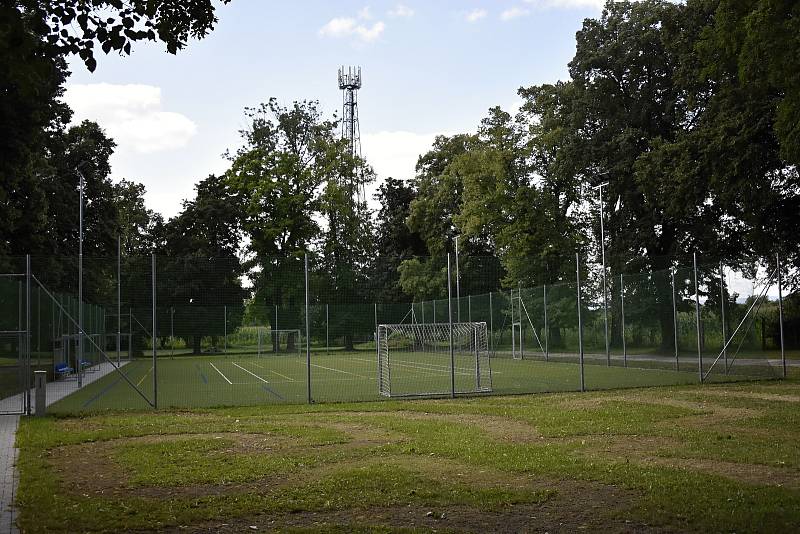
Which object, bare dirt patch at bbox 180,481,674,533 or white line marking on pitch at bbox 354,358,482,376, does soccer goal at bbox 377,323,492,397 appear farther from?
bare dirt patch at bbox 180,481,674,533

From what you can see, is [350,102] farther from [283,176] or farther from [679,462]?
[679,462]

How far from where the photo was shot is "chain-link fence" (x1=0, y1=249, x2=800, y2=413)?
62.0 feet

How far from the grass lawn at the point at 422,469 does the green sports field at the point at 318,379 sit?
10.9 feet

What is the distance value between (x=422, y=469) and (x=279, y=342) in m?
15.8

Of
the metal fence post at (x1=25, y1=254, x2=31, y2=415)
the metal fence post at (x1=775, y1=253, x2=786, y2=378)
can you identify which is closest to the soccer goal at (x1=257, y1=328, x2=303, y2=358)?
the metal fence post at (x1=25, y1=254, x2=31, y2=415)

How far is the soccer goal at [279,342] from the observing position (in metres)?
24.6

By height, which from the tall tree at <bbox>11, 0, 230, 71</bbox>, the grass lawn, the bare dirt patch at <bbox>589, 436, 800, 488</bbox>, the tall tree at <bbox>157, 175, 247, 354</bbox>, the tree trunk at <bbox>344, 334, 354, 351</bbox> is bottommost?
the bare dirt patch at <bbox>589, 436, 800, 488</bbox>

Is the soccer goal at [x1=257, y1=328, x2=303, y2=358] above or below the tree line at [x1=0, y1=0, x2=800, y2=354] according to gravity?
below

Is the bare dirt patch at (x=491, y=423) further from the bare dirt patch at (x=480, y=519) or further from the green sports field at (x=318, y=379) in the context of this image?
the bare dirt patch at (x=480, y=519)

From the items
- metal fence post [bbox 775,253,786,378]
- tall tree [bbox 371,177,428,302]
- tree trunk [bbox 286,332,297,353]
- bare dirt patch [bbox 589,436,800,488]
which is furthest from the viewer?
tall tree [bbox 371,177,428,302]

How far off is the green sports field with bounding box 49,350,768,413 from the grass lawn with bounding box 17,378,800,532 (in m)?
3.32

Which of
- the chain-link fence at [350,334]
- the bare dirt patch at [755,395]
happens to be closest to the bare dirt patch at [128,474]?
the chain-link fence at [350,334]

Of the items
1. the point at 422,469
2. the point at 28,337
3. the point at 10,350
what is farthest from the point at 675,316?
the point at 10,350

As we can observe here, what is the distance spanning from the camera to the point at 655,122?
34531 mm
